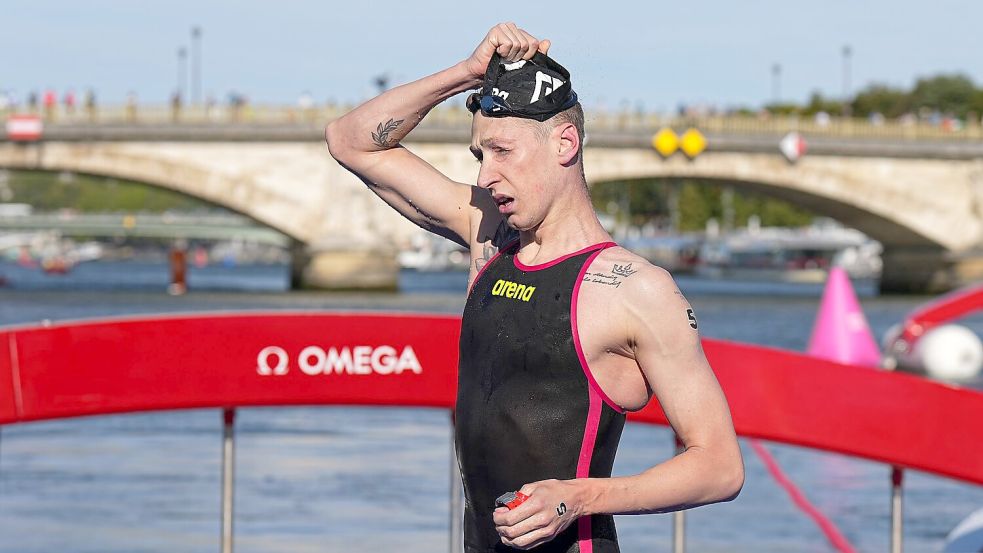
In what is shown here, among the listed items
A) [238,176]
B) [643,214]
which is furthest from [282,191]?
[643,214]

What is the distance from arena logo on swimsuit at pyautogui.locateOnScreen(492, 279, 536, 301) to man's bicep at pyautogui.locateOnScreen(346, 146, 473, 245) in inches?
14.4

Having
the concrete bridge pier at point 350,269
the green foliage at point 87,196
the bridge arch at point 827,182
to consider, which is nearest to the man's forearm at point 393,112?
the concrete bridge pier at point 350,269

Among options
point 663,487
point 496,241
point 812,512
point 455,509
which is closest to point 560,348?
point 663,487

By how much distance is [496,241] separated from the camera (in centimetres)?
333

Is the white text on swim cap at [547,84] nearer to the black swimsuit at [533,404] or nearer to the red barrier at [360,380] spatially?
the black swimsuit at [533,404]

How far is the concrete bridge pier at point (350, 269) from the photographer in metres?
51.6

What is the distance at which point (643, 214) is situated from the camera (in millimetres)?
136875

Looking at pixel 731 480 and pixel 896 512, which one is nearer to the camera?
pixel 731 480

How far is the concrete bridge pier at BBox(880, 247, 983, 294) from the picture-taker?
56438 millimetres

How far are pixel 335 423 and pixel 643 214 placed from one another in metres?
119

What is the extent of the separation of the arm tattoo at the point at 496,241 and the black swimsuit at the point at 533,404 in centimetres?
21

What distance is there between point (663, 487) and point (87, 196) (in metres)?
194

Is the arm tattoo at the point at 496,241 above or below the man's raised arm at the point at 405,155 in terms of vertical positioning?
below

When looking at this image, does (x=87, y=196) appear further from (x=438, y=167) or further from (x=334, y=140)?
(x=334, y=140)
